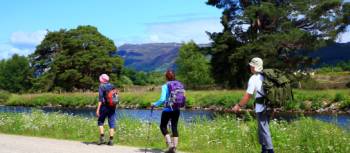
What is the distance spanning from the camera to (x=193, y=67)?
3263 inches

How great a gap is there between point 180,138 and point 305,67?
4783 cm

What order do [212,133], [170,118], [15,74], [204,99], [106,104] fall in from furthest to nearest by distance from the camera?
[15,74], [204,99], [106,104], [212,133], [170,118]

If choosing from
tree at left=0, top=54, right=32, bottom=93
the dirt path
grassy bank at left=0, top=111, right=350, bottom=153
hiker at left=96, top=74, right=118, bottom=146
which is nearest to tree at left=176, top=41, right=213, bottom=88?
tree at left=0, top=54, right=32, bottom=93

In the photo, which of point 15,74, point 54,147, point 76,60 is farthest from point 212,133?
point 15,74

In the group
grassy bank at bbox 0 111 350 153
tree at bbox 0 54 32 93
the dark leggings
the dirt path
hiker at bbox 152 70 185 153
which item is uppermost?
tree at bbox 0 54 32 93

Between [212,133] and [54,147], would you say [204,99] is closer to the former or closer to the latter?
[212,133]

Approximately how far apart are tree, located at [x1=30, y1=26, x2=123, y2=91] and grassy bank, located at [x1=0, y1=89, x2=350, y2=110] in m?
12.7

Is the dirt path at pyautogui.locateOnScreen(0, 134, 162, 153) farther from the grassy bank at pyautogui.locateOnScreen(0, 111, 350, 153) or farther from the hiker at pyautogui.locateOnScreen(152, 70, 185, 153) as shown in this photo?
the hiker at pyautogui.locateOnScreen(152, 70, 185, 153)

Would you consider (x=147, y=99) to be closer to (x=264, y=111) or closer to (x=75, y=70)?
(x=75, y=70)

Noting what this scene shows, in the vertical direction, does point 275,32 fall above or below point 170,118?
above

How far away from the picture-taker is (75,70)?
3465 inches

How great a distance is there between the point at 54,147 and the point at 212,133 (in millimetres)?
4379

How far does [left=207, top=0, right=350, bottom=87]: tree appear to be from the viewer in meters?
56.8

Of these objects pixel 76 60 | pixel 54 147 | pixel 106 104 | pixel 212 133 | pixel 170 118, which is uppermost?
pixel 76 60
